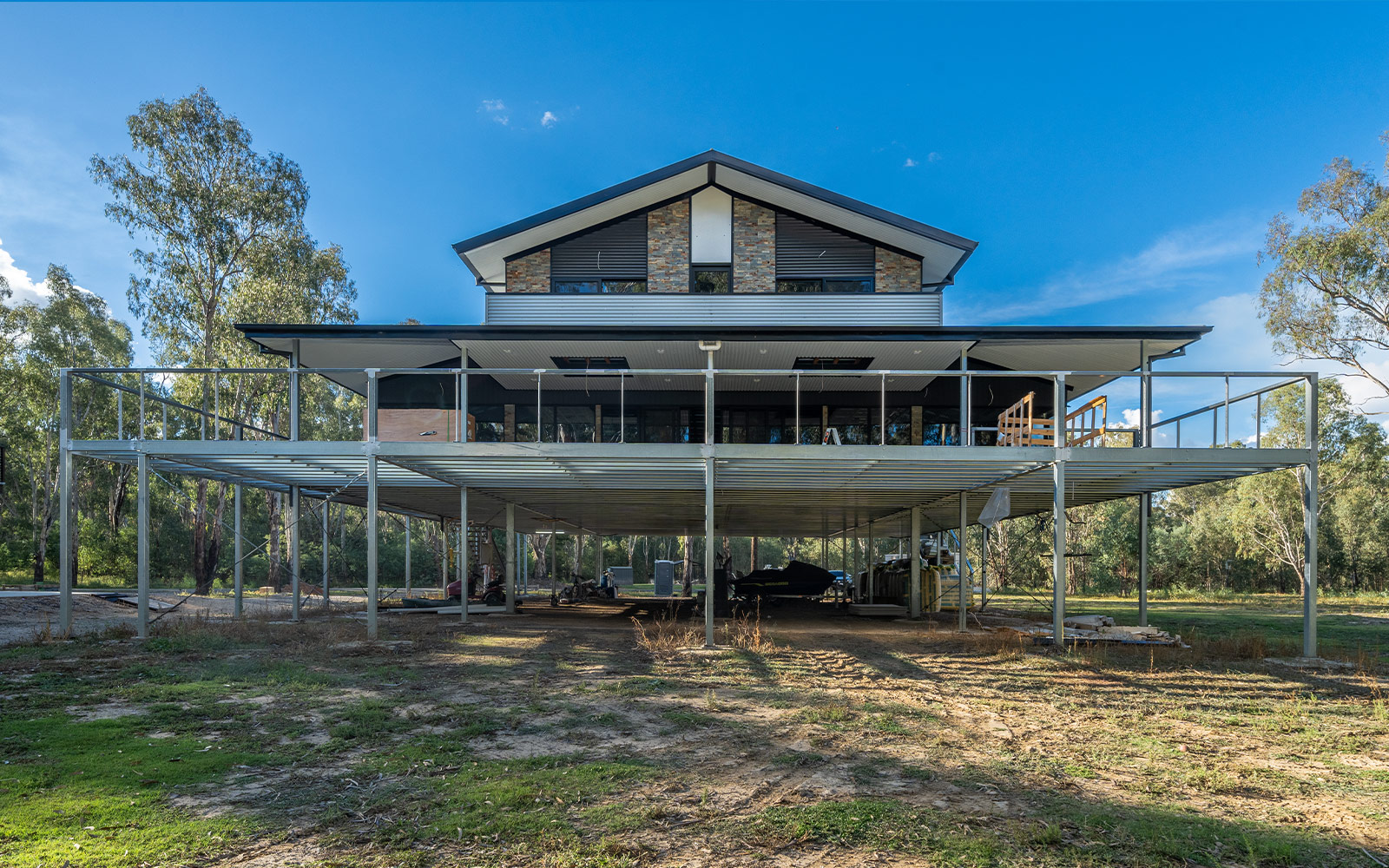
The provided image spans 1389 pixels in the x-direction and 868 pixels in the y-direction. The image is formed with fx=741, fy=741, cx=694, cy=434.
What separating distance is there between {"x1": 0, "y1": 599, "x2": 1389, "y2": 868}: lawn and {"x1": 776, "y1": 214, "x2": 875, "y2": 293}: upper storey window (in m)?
11.9

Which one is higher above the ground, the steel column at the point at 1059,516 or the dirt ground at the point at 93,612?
the steel column at the point at 1059,516

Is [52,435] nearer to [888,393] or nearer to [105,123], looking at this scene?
[105,123]

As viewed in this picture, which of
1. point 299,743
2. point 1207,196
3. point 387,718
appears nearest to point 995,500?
point 387,718

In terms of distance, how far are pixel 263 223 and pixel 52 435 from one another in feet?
56.1

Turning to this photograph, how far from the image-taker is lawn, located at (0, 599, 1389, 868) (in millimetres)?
4449

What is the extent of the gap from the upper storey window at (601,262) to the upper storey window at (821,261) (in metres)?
3.97

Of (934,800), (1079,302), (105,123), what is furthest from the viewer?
(1079,302)

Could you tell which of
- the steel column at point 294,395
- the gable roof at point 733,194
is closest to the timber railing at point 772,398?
the steel column at point 294,395

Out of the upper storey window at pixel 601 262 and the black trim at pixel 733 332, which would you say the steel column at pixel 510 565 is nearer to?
the black trim at pixel 733 332

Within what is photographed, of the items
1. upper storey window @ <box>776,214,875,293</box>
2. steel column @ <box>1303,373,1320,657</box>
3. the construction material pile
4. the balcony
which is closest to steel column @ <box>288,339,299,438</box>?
the balcony

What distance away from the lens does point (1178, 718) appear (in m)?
7.97

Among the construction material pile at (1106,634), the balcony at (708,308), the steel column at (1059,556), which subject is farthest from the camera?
the balcony at (708,308)

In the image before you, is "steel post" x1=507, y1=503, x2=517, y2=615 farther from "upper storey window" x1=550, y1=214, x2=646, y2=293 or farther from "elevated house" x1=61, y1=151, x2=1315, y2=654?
"upper storey window" x1=550, y1=214, x2=646, y2=293

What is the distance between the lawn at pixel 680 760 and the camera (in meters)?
4.45
